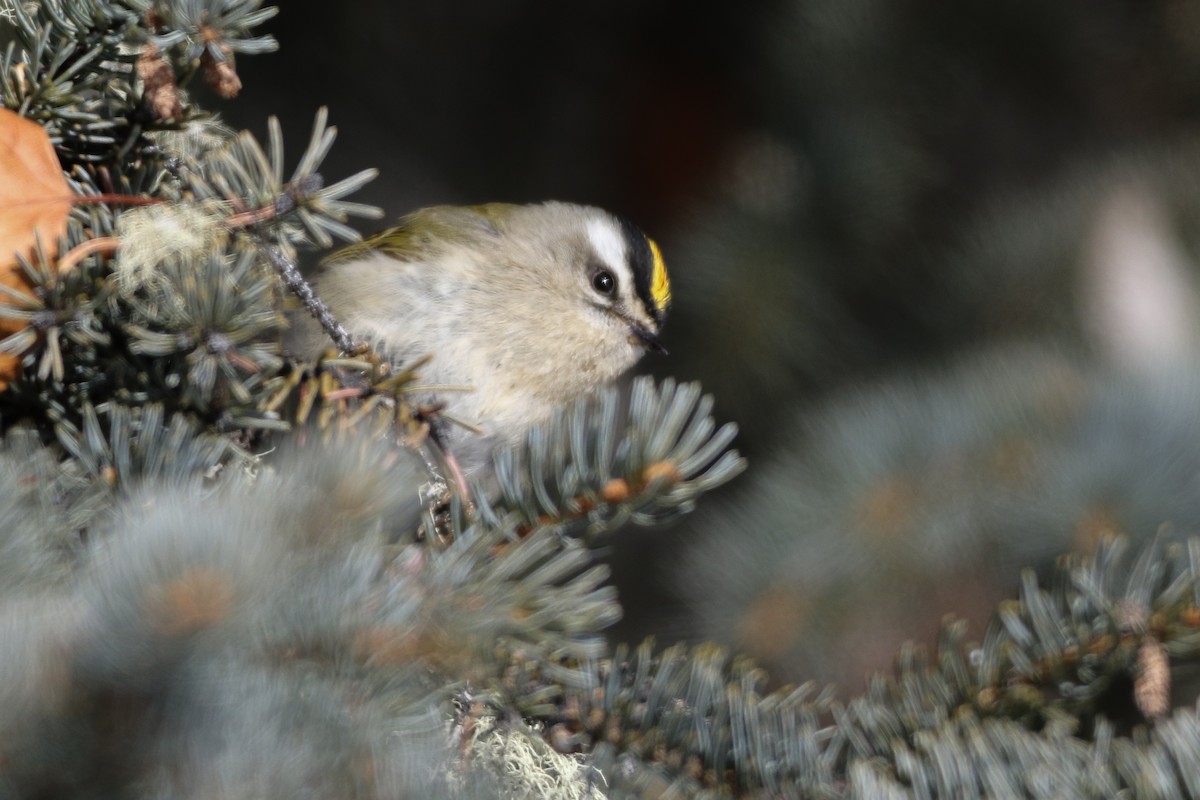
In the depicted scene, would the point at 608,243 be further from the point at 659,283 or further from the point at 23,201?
the point at 23,201

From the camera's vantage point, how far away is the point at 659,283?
5.60 ft

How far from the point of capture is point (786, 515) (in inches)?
47.6

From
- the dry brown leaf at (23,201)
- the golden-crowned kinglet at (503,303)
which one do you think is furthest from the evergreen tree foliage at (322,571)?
the golden-crowned kinglet at (503,303)

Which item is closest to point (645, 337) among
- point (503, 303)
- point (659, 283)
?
point (659, 283)

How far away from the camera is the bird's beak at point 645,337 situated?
5.51ft

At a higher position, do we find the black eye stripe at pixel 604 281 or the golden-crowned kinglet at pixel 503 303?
the black eye stripe at pixel 604 281

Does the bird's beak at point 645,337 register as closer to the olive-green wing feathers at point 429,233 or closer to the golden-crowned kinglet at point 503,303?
the golden-crowned kinglet at point 503,303

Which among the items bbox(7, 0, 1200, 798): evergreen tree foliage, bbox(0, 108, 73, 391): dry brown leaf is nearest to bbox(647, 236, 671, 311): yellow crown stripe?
bbox(7, 0, 1200, 798): evergreen tree foliage

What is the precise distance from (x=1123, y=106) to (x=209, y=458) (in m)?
1.68

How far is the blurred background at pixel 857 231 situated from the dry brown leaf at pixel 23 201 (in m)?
0.69

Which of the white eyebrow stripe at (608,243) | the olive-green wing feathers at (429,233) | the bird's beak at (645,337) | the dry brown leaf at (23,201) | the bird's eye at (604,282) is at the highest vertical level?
the dry brown leaf at (23,201)

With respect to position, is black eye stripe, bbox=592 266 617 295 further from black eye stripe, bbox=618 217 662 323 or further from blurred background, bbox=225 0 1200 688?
blurred background, bbox=225 0 1200 688

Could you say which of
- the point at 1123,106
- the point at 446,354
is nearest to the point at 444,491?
the point at 446,354

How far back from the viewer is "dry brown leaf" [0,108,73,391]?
2.59ft
